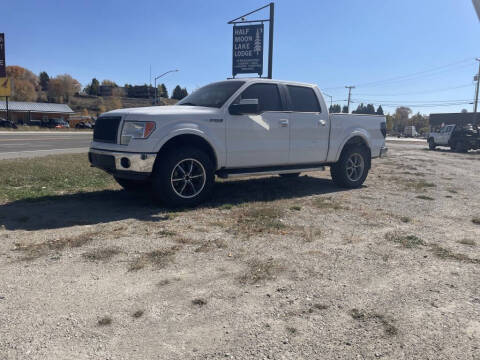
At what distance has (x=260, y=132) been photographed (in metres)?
6.33

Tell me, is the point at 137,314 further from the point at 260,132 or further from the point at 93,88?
the point at 93,88

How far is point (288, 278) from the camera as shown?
3.19m

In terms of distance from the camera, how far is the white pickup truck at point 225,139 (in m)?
5.27

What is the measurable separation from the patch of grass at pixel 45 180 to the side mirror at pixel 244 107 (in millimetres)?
2950

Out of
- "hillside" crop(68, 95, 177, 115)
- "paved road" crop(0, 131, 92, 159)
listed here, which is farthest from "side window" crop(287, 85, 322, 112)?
"hillside" crop(68, 95, 177, 115)

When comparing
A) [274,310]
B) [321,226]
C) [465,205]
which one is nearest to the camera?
[274,310]

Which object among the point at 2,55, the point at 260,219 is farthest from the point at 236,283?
the point at 2,55

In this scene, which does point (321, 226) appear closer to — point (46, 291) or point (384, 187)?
point (46, 291)

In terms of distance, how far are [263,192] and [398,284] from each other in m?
4.10

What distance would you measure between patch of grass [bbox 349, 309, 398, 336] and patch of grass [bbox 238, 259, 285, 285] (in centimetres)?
76

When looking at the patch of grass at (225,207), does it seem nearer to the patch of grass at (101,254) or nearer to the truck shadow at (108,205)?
the truck shadow at (108,205)

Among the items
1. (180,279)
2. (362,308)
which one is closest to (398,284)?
(362,308)

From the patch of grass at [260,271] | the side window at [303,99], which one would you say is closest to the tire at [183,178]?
the side window at [303,99]

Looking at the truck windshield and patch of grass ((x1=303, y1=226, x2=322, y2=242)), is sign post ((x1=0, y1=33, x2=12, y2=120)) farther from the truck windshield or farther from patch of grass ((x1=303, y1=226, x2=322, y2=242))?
patch of grass ((x1=303, y1=226, x2=322, y2=242))
